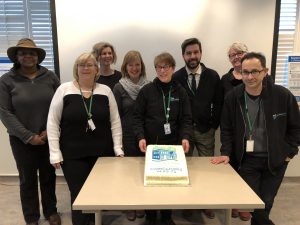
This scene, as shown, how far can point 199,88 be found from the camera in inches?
102

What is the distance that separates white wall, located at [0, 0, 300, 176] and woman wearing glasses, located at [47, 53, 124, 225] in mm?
1157

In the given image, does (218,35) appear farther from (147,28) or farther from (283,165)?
(283,165)

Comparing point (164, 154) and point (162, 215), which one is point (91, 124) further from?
point (162, 215)

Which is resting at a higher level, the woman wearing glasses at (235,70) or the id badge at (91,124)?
the woman wearing glasses at (235,70)

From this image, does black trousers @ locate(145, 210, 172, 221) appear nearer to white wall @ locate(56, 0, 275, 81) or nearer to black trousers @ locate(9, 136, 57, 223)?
black trousers @ locate(9, 136, 57, 223)

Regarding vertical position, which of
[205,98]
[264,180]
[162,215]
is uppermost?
[205,98]

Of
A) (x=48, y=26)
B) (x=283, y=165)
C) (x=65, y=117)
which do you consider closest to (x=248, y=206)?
(x=283, y=165)

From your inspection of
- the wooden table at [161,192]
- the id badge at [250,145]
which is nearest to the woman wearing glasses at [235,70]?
the id badge at [250,145]

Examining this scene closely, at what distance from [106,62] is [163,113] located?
2.86 ft

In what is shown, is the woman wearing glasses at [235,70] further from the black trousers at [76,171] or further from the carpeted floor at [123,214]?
the black trousers at [76,171]

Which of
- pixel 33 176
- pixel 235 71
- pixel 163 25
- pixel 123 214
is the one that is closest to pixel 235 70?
pixel 235 71

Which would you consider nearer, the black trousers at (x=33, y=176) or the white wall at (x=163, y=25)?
the black trousers at (x=33, y=176)

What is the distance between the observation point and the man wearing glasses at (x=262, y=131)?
2047 millimetres

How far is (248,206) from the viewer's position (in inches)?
59.4
